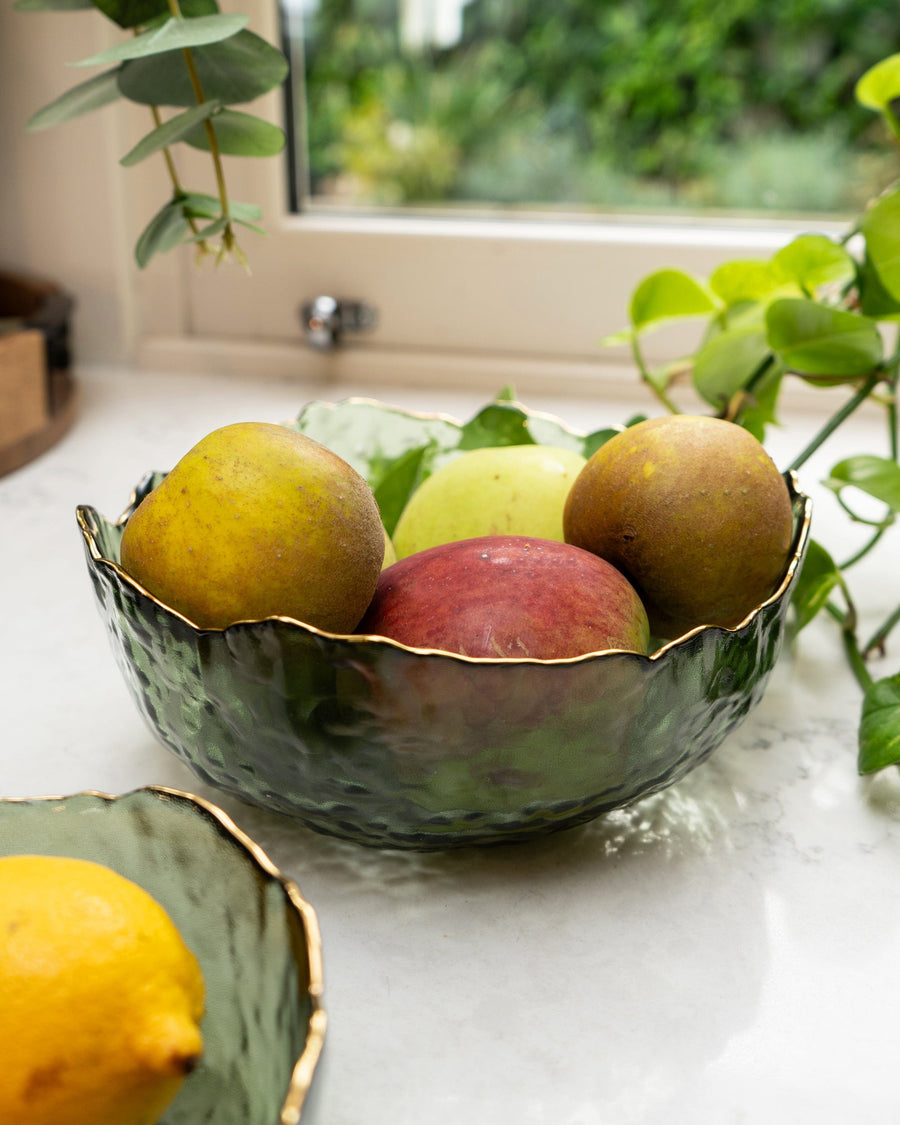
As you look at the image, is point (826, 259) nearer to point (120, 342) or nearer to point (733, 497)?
point (733, 497)

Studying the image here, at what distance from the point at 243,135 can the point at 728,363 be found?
9.6 inches

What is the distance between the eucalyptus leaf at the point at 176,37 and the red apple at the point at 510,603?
17 cm

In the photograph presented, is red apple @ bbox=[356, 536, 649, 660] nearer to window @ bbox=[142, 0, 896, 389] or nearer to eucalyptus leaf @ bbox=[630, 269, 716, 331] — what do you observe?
eucalyptus leaf @ bbox=[630, 269, 716, 331]

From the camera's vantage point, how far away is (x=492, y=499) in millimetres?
384

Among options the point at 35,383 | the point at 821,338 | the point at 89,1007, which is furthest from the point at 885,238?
the point at 35,383

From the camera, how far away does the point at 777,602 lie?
0.30 meters

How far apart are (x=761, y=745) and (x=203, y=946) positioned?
0.79 feet

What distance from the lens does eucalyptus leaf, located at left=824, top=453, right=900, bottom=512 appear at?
1.35 ft

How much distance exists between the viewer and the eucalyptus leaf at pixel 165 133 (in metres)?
0.34

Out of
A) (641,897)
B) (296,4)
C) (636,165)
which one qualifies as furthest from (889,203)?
(296,4)

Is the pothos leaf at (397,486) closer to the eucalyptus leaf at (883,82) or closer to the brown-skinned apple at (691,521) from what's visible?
the brown-skinned apple at (691,521)

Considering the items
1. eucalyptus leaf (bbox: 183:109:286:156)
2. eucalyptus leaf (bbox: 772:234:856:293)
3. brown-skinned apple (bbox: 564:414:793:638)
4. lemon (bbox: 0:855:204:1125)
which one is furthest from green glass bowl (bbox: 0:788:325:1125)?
eucalyptus leaf (bbox: 772:234:856:293)

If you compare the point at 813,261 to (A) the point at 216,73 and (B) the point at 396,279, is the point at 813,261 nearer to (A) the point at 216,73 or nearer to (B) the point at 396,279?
(A) the point at 216,73

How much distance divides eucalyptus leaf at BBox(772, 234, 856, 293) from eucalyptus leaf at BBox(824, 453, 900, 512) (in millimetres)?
92
